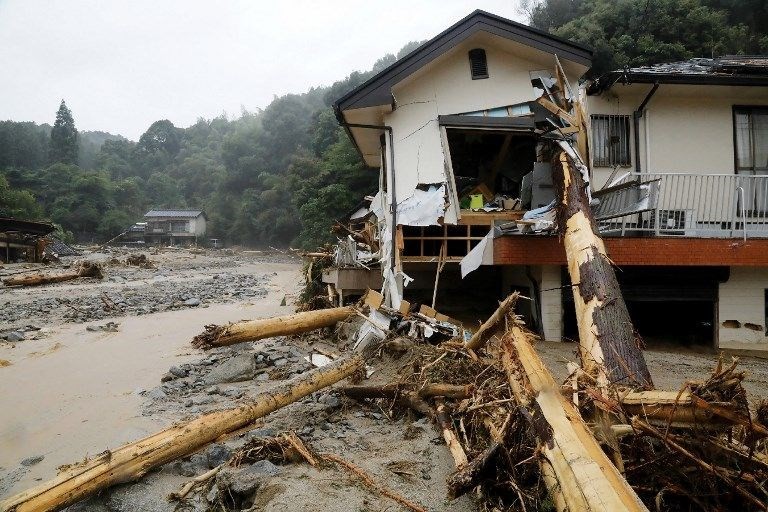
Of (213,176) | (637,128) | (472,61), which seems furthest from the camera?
(213,176)

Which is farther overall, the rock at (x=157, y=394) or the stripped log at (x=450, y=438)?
the rock at (x=157, y=394)

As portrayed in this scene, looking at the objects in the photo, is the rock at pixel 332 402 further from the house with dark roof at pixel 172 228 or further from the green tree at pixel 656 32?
the house with dark roof at pixel 172 228

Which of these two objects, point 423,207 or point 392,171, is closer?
point 423,207

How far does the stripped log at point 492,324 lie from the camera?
4.37m

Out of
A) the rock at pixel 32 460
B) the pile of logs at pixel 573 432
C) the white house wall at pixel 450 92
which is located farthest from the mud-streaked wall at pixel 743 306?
the rock at pixel 32 460

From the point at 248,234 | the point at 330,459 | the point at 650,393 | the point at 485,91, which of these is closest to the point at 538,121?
the point at 485,91

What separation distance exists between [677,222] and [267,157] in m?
71.5

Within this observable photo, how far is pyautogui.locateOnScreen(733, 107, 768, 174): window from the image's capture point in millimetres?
10078

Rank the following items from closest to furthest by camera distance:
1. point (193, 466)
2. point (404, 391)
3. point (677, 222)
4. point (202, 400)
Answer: point (193, 466) < point (404, 391) < point (202, 400) < point (677, 222)

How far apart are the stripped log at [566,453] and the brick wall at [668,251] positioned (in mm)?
4710

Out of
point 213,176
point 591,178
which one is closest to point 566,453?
point 591,178

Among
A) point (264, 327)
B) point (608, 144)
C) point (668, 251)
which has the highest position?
point (608, 144)

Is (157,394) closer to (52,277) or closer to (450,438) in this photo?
(450,438)

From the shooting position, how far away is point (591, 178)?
7.97m
